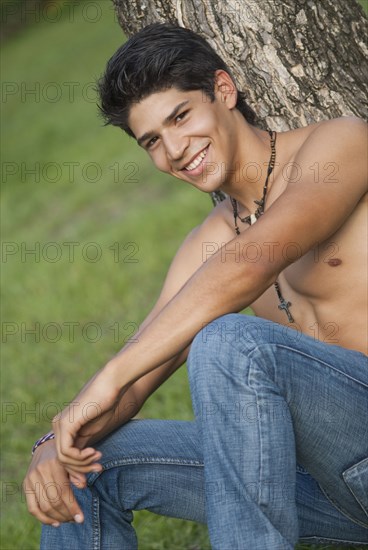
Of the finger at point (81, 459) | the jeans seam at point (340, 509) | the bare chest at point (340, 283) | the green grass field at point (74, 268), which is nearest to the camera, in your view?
the finger at point (81, 459)

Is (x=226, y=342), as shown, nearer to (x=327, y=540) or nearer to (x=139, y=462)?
(x=139, y=462)

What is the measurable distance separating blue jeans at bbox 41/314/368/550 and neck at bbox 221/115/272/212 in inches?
28.8

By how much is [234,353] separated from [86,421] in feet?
1.68

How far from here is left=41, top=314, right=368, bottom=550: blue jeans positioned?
2293 mm

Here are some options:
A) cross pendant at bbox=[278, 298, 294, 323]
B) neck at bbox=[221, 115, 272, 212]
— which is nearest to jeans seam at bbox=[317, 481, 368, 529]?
cross pendant at bbox=[278, 298, 294, 323]

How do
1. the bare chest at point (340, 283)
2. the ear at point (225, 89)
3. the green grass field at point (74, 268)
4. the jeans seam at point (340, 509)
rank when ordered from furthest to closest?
the green grass field at point (74, 268) → the ear at point (225, 89) → the bare chest at point (340, 283) → the jeans seam at point (340, 509)

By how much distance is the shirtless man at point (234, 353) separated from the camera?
2.32 m

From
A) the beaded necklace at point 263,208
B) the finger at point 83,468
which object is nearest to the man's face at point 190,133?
the beaded necklace at point 263,208

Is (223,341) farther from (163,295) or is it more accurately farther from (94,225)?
(94,225)

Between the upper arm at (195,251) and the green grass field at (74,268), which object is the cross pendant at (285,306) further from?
the green grass field at (74,268)

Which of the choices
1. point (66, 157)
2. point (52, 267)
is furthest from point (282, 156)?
point (66, 157)

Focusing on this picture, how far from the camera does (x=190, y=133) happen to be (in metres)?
3.04

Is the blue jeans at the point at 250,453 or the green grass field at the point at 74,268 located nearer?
the blue jeans at the point at 250,453

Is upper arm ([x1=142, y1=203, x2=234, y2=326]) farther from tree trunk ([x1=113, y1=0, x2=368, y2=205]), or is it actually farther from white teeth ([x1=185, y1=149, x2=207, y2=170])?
tree trunk ([x1=113, y1=0, x2=368, y2=205])
